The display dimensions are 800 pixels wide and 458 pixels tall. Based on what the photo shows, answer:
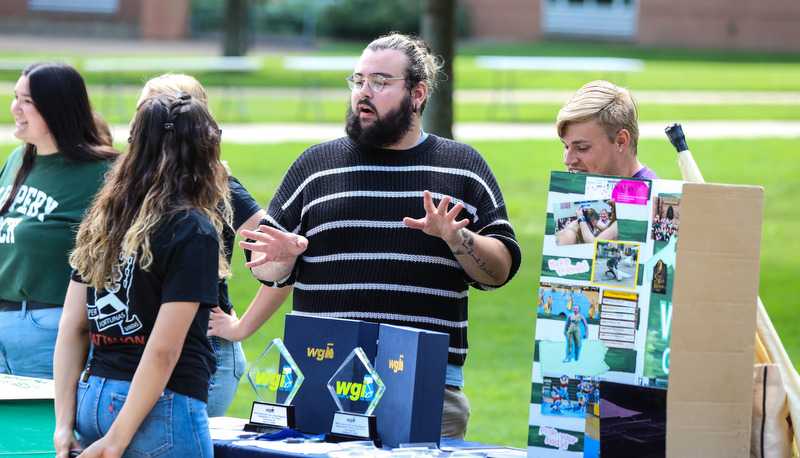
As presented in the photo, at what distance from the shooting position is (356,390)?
301 cm

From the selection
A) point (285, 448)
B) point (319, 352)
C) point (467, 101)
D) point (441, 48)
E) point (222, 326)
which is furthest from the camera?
point (467, 101)

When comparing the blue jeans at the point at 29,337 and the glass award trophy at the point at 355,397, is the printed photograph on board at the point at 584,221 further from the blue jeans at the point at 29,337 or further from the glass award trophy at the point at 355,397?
the blue jeans at the point at 29,337

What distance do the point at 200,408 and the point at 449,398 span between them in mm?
925

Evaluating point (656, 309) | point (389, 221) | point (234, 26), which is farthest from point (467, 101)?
point (656, 309)

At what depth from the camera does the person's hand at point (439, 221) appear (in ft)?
9.66

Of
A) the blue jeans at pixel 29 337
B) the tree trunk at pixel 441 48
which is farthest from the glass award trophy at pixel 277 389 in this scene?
the tree trunk at pixel 441 48

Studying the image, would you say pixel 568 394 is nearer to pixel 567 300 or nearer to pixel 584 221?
pixel 567 300

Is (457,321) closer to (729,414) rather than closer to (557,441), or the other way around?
(557,441)

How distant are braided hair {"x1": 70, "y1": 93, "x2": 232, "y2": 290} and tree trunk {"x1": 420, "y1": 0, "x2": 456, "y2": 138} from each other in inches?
196

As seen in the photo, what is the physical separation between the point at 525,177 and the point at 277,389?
1064 cm

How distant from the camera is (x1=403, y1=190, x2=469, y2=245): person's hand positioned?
2.94 meters

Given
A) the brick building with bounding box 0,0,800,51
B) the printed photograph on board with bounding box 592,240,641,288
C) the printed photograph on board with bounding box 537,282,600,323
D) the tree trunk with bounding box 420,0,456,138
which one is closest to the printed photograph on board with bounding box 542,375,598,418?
the printed photograph on board with bounding box 537,282,600,323

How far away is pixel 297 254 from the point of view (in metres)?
3.27

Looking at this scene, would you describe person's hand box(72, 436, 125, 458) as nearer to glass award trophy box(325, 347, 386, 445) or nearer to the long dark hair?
glass award trophy box(325, 347, 386, 445)
